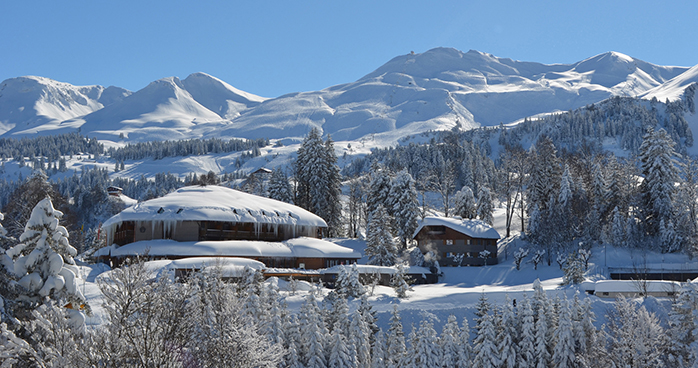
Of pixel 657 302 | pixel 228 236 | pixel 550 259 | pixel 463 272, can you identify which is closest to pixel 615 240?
pixel 550 259

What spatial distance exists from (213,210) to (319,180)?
22.6 metres

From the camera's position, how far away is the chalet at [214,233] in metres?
48.0

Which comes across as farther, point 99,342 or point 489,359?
point 489,359

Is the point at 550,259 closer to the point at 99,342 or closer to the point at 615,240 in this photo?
the point at 615,240

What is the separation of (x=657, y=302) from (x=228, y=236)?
114 ft

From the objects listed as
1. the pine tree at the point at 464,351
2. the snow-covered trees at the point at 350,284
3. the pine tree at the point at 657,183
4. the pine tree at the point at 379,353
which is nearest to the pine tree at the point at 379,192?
the pine tree at the point at 657,183

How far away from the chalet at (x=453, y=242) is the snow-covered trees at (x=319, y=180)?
1204cm

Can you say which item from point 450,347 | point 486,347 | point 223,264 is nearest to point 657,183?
point 486,347

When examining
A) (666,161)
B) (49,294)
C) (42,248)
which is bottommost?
(49,294)

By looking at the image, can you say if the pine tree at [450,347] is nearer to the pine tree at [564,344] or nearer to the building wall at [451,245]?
the pine tree at [564,344]

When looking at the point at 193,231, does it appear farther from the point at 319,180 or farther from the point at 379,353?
the point at 319,180

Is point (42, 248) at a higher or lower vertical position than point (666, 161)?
lower

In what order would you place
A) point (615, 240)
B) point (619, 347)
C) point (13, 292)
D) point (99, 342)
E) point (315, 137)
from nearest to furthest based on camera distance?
point (99, 342) → point (13, 292) → point (619, 347) → point (615, 240) → point (315, 137)

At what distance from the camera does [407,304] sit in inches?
1647
